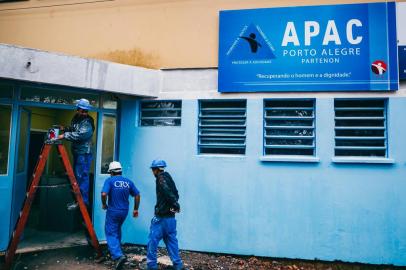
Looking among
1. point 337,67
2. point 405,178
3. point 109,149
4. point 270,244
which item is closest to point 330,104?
point 337,67

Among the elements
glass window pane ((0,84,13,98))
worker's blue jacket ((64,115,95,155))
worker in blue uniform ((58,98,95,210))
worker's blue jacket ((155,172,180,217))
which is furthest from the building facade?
worker's blue jacket ((155,172,180,217))

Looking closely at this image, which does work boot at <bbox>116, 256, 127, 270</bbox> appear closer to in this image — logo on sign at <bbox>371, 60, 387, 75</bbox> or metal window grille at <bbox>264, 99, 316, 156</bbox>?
metal window grille at <bbox>264, 99, 316, 156</bbox>

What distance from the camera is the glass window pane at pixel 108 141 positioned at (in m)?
7.80

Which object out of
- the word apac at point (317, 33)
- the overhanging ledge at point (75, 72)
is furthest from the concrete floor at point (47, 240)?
the word apac at point (317, 33)

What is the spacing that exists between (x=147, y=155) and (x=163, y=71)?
1.88 m

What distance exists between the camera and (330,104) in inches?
273

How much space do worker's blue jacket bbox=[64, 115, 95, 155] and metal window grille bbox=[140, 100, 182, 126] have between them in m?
1.37

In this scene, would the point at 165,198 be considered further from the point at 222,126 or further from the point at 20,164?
the point at 20,164

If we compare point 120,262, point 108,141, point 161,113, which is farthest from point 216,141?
point 120,262

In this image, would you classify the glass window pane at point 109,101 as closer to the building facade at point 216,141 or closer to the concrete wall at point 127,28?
the building facade at point 216,141

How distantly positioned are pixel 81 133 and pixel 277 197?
3988 mm

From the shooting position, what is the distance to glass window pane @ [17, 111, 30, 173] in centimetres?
725

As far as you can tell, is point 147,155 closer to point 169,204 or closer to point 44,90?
point 169,204

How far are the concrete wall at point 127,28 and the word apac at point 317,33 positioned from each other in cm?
55
